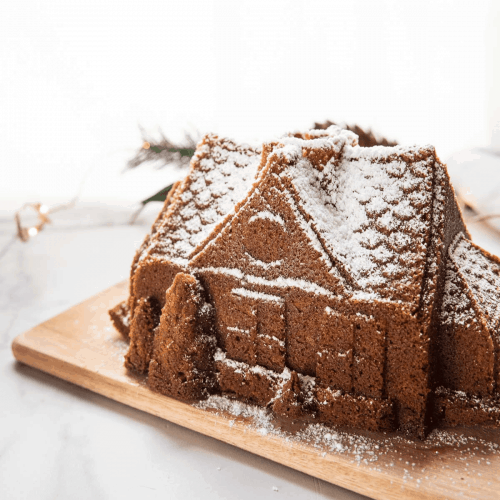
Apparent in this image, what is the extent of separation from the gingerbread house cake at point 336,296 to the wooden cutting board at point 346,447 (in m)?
0.03

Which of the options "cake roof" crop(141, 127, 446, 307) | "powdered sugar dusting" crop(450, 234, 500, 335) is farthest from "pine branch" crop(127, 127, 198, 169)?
"powdered sugar dusting" crop(450, 234, 500, 335)

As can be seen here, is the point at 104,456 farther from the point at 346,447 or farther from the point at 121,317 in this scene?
the point at 346,447

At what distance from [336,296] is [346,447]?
25 centimetres

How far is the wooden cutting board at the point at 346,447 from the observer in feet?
2.48

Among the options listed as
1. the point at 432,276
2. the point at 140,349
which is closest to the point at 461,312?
the point at 432,276

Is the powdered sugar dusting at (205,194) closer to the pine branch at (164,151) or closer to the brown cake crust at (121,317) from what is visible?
the brown cake crust at (121,317)

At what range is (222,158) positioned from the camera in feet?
3.35

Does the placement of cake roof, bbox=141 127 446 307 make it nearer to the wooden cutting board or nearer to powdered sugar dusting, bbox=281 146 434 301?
powdered sugar dusting, bbox=281 146 434 301

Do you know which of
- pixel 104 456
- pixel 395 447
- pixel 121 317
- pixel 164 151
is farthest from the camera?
pixel 164 151

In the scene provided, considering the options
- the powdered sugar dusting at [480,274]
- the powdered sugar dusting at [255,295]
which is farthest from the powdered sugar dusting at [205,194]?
the powdered sugar dusting at [480,274]

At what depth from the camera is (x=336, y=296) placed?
0.82 meters

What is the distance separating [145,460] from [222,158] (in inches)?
23.1

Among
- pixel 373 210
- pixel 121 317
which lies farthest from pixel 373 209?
pixel 121 317

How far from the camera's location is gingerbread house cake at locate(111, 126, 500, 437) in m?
0.81
